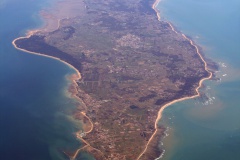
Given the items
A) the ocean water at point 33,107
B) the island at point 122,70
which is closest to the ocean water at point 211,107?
the island at point 122,70

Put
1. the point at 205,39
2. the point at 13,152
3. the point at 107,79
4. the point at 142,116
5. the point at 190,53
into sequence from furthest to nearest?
the point at 205,39 < the point at 190,53 < the point at 107,79 < the point at 142,116 < the point at 13,152

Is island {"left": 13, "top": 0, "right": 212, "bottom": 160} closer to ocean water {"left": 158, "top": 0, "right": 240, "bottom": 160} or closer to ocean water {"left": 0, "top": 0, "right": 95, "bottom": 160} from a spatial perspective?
ocean water {"left": 0, "top": 0, "right": 95, "bottom": 160}

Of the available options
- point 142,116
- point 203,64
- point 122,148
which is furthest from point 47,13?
point 122,148

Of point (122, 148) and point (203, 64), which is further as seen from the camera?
point (203, 64)

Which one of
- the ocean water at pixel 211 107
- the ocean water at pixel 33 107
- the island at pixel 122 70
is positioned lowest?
the ocean water at pixel 33 107

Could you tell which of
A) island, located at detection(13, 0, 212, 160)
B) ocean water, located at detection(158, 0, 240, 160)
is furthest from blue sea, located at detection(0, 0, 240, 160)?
island, located at detection(13, 0, 212, 160)

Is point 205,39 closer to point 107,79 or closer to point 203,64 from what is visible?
point 203,64

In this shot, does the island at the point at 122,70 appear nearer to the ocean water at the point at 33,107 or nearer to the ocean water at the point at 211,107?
the ocean water at the point at 33,107
